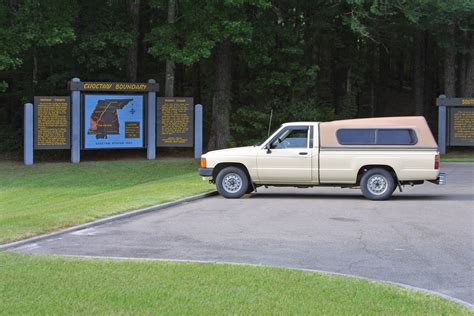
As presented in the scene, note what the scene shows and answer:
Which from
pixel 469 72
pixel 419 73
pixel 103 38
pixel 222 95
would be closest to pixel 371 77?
pixel 419 73

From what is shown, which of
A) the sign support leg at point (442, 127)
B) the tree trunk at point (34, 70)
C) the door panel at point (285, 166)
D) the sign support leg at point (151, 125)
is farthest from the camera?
the tree trunk at point (34, 70)

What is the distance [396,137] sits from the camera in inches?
653

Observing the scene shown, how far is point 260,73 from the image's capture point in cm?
3631

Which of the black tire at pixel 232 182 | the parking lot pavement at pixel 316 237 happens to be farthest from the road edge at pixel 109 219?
the black tire at pixel 232 182

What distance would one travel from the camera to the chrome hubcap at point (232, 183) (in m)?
17.1

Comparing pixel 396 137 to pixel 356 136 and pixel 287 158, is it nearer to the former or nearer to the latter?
pixel 356 136

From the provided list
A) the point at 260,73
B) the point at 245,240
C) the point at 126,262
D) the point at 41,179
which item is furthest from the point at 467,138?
the point at 126,262

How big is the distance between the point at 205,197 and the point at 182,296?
1060cm

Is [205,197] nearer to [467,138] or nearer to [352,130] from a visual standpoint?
[352,130]

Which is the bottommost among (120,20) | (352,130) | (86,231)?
(86,231)

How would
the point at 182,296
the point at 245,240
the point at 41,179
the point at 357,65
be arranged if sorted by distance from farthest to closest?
the point at 357,65 < the point at 41,179 < the point at 245,240 < the point at 182,296

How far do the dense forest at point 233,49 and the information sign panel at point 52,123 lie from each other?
2.90 meters

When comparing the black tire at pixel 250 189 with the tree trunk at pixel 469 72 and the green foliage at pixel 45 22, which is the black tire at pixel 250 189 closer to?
the green foliage at pixel 45 22

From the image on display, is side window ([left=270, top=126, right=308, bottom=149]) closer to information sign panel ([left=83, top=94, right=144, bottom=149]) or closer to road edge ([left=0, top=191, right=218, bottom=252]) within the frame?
road edge ([left=0, top=191, right=218, bottom=252])
